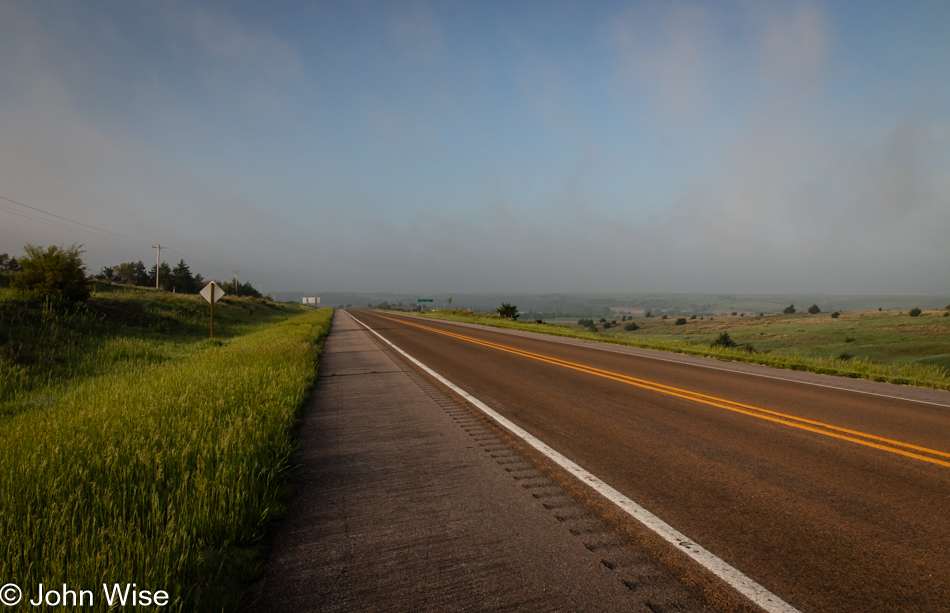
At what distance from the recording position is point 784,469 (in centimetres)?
418

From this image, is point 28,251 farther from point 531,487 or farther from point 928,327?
point 928,327

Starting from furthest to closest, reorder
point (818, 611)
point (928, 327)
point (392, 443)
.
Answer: point (928, 327)
point (392, 443)
point (818, 611)

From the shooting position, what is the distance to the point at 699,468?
4.21 metres

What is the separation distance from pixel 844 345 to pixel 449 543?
29271mm

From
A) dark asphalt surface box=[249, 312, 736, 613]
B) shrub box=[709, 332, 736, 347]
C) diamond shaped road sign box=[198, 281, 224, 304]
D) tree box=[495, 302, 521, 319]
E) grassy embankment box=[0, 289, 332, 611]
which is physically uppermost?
diamond shaped road sign box=[198, 281, 224, 304]

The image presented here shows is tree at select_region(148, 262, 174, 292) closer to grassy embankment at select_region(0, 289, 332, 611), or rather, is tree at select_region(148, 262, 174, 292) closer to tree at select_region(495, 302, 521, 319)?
tree at select_region(495, 302, 521, 319)

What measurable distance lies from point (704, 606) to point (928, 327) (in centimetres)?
3389

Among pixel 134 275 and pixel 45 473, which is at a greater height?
pixel 134 275

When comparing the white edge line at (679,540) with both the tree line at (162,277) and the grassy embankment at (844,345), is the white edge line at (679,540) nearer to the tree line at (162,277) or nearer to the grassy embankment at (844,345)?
the grassy embankment at (844,345)

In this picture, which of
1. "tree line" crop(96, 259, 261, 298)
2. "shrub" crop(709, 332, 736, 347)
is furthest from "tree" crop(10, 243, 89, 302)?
"tree line" crop(96, 259, 261, 298)

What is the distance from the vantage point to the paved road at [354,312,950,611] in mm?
2557

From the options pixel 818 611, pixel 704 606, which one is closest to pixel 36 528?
pixel 704 606

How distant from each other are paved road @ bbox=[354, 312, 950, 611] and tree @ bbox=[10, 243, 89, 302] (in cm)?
1956

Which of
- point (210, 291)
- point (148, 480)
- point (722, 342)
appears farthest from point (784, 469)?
point (722, 342)
